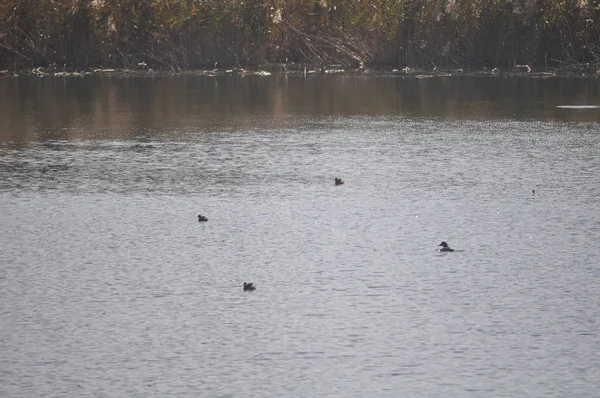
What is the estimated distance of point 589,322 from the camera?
366 inches

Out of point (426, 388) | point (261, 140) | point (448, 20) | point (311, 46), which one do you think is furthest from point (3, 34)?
point (426, 388)

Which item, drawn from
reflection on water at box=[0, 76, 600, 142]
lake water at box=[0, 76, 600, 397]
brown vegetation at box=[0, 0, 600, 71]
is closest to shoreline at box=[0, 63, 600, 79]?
brown vegetation at box=[0, 0, 600, 71]

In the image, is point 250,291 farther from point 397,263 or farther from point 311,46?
point 311,46

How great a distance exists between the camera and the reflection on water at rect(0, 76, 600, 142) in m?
24.9

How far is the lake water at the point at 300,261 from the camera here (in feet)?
26.9

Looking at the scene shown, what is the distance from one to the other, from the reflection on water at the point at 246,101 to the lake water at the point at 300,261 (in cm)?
127

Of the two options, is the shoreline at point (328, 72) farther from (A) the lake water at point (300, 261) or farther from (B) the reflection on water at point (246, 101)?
(A) the lake water at point (300, 261)

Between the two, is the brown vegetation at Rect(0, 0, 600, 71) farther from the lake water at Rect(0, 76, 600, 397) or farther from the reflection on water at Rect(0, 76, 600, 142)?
the lake water at Rect(0, 76, 600, 397)

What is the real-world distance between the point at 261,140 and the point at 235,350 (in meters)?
13.2

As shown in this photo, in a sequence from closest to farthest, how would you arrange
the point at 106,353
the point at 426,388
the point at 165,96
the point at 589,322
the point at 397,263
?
the point at 426,388 < the point at 106,353 < the point at 589,322 < the point at 397,263 < the point at 165,96

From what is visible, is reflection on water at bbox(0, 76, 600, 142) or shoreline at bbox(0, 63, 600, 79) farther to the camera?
shoreline at bbox(0, 63, 600, 79)

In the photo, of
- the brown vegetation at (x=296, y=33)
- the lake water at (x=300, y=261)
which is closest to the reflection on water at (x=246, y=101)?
the lake water at (x=300, y=261)

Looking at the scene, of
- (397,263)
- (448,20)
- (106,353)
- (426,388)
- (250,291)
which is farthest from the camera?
(448,20)

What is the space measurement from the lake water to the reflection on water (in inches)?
50.2
